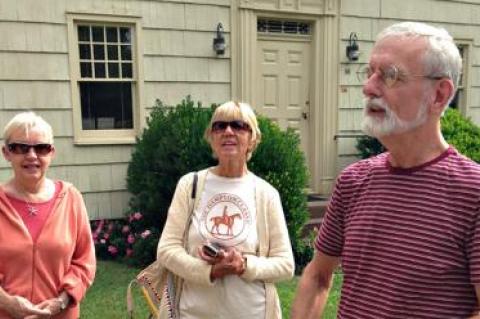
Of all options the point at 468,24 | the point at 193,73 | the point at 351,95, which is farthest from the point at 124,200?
the point at 468,24

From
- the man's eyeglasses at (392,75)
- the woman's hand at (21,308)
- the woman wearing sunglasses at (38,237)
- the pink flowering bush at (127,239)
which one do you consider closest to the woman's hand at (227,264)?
the woman wearing sunglasses at (38,237)

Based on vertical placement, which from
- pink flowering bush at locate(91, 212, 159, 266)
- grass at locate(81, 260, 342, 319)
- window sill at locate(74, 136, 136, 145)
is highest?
window sill at locate(74, 136, 136, 145)

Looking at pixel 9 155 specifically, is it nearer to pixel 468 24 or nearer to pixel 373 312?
pixel 373 312

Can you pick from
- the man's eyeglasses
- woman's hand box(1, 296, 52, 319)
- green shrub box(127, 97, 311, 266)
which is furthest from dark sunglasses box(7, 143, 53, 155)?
green shrub box(127, 97, 311, 266)

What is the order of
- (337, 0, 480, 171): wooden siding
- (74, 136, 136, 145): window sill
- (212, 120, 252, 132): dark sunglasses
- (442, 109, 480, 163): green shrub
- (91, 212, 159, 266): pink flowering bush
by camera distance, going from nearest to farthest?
1. (212, 120, 252, 132): dark sunglasses
2. (91, 212, 159, 266): pink flowering bush
3. (74, 136, 136, 145): window sill
4. (442, 109, 480, 163): green shrub
5. (337, 0, 480, 171): wooden siding

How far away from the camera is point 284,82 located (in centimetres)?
818

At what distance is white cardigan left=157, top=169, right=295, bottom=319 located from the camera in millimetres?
2590

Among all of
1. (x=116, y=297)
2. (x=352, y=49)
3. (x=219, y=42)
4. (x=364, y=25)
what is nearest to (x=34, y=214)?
(x=116, y=297)

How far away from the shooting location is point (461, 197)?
1.48 metres

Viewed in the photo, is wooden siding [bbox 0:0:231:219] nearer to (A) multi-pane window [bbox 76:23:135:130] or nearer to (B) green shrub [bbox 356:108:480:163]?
(A) multi-pane window [bbox 76:23:135:130]

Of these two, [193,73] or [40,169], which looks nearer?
[40,169]

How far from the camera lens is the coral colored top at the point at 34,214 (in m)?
2.63

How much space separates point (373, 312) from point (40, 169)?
75.0 inches

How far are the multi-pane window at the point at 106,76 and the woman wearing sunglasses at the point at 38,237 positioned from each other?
417cm
